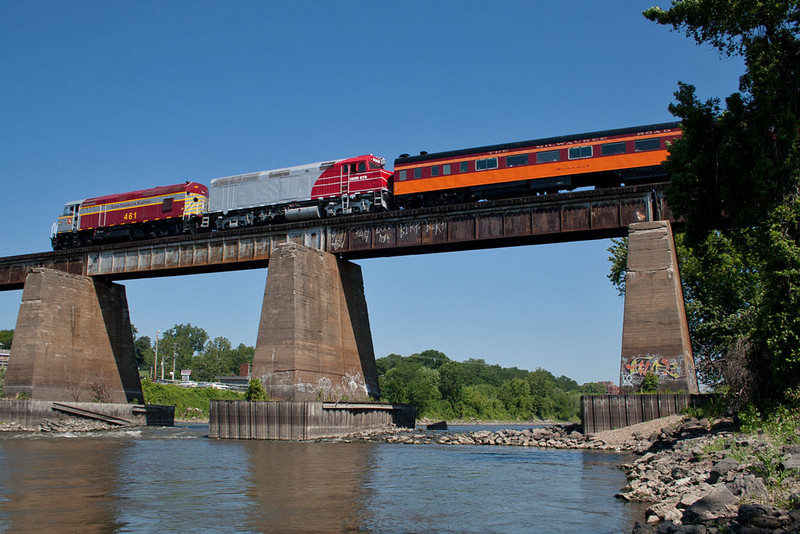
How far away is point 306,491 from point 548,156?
80.6ft

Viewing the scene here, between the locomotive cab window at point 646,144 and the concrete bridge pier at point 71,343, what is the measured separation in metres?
36.2

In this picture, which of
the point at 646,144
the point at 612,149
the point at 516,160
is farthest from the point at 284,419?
the point at 646,144

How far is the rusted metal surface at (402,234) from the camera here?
1313 inches

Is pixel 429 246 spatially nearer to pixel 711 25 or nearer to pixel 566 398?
pixel 711 25

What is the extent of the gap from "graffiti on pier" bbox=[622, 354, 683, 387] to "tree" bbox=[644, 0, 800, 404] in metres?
7.74

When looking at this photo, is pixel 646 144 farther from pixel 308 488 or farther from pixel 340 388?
pixel 308 488

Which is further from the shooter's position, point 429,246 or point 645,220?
point 429,246

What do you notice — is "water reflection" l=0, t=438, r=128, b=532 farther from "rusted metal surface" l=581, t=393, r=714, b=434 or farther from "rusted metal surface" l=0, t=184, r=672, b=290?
"rusted metal surface" l=581, t=393, r=714, b=434

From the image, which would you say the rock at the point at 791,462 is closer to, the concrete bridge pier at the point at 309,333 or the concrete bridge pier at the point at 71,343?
the concrete bridge pier at the point at 309,333

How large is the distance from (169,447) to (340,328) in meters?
12.5

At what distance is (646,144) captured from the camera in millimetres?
33250

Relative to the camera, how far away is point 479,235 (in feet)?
118

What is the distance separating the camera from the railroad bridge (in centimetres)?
3061

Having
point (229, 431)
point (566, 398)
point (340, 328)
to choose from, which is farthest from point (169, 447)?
point (566, 398)
